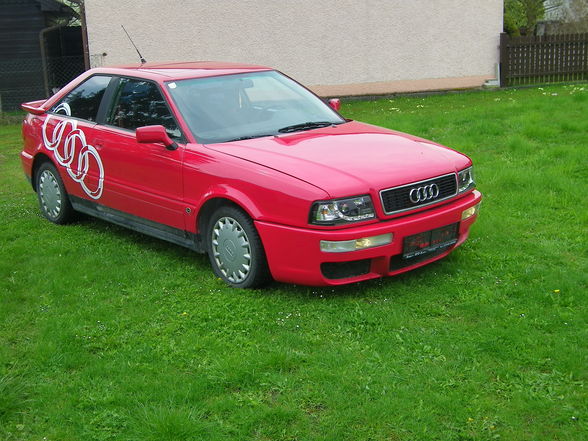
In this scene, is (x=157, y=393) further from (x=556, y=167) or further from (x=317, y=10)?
(x=317, y=10)

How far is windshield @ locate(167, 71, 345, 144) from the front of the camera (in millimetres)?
5848

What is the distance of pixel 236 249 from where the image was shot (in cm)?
536

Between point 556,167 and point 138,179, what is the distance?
449 cm

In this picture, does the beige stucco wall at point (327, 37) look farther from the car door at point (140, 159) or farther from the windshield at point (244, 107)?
the windshield at point (244, 107)

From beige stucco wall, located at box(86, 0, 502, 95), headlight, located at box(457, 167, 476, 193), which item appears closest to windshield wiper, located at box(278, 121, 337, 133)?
headlight, located at box(457, 167, 476, 193)

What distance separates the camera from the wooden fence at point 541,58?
18703mm

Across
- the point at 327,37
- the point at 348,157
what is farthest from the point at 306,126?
the point at 327,37

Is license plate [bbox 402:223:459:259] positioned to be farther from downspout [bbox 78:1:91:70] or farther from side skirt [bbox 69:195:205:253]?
downspout [bbox 78:1:91:70]

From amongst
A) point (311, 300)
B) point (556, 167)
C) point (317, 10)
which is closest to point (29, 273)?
point (311, 300)

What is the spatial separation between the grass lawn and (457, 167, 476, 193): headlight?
1.79ft

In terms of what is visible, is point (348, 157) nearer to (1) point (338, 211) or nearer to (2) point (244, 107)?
(1) point (338, 211)

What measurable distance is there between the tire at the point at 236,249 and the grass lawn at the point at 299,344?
0.12 metres

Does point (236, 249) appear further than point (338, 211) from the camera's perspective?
Yes

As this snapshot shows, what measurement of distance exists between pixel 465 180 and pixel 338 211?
1316 millimetres
